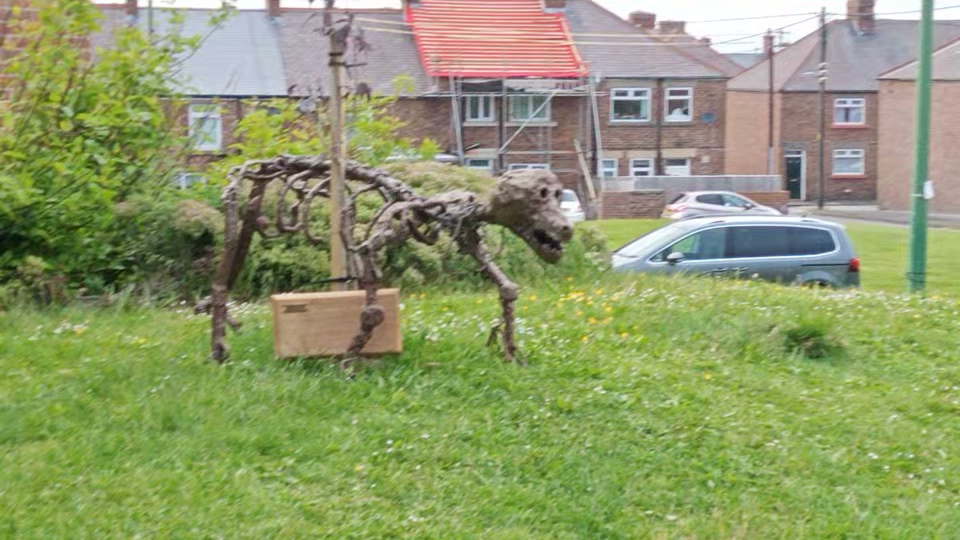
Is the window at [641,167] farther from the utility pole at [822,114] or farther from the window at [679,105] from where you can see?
the utility pole at [822,114]

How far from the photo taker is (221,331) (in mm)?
6832

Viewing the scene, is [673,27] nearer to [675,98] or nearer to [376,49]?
[675,98]

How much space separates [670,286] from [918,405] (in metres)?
3.29

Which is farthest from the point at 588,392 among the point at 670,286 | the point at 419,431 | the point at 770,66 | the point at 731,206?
the point at 770,66

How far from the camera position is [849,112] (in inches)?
2399

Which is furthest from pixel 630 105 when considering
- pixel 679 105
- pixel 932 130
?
pixel 932 130

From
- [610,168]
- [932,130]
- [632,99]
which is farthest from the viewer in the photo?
[932,130]

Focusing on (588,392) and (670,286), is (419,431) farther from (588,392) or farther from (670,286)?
(670,286)

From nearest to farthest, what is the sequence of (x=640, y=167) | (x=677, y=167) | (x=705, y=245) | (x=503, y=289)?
(x=503, y=289) → (x=705, y=245) → (x=640, y=167) → (x=677, y=167)

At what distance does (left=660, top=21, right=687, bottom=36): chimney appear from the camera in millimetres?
59028

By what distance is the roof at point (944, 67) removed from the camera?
5566 cm

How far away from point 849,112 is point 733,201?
64.1ft

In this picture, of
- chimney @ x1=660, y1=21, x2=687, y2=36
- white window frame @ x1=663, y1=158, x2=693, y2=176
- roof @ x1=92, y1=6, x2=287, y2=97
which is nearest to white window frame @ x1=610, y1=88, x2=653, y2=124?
white window frame @ x1=663, y1=158, x2=693, y2=176

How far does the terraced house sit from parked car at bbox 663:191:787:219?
18.9 ft
